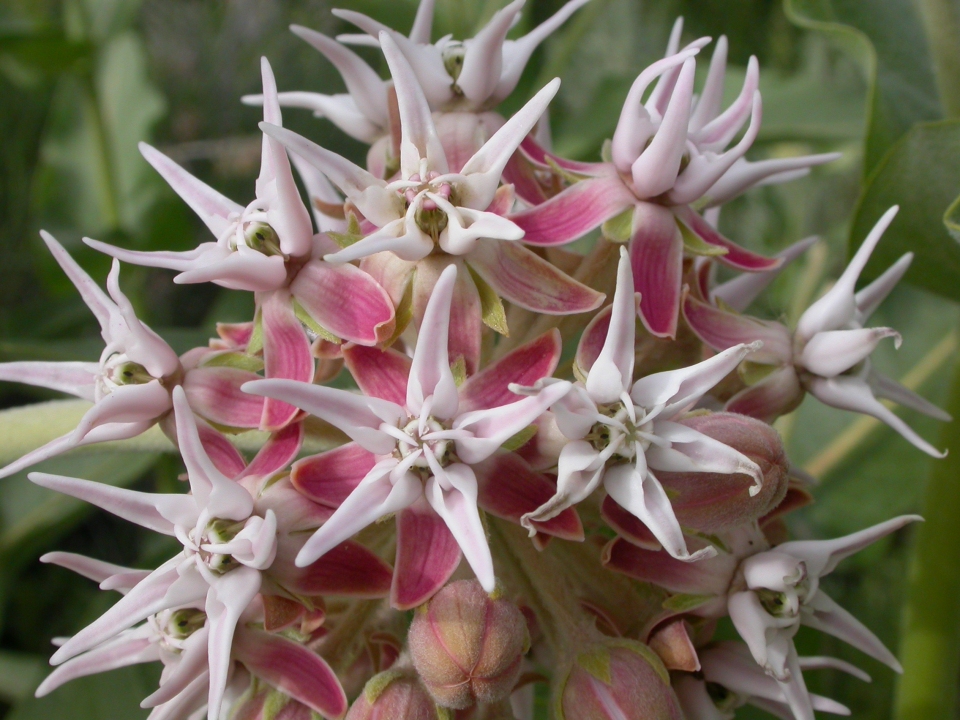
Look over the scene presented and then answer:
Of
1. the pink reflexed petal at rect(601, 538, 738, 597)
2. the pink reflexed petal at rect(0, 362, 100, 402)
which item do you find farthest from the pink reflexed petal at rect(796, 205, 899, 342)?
the pink reflexed petal at rect(0, 362, 100, 402)

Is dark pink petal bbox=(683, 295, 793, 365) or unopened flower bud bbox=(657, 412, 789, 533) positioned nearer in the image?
unopened flower bud bbox=(657, 412, 789, 533)

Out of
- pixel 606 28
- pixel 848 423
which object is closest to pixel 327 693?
pixel 848 423

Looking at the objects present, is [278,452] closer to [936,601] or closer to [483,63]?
[483,63]

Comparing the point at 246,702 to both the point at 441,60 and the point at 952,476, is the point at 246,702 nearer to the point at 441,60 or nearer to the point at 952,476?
the point at 441,60

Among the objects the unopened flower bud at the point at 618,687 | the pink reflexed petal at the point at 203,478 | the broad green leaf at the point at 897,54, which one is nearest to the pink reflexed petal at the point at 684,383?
Result: the unopened flower bud at the point at 618,687

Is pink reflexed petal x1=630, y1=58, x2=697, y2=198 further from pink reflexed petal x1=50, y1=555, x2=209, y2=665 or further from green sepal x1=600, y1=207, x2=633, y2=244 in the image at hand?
pink reflexed petal x1=50, y1=555, x2=209, y2=665

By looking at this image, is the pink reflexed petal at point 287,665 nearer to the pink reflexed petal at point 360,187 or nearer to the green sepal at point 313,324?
the green sepal at point 313,324
